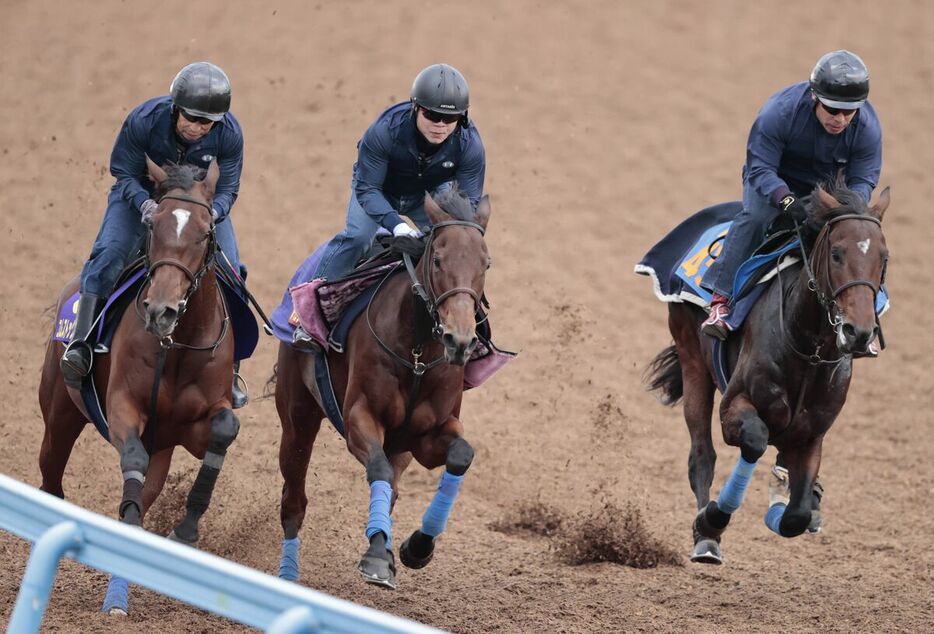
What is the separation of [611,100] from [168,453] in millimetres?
9540

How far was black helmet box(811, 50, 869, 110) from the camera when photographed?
7.15 metres

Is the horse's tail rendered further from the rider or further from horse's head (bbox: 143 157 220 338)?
horse's head (bbox: 143 157 220 338)

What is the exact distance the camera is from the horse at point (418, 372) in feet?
20.5

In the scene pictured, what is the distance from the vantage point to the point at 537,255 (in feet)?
44.1

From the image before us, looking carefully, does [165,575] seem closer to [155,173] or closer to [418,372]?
[418,372]

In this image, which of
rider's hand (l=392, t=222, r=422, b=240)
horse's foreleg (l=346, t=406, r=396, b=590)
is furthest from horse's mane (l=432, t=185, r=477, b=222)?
horse's foreleg (l=346, t=406, r=396, b=590)

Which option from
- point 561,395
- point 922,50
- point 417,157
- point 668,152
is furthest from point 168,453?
point 922,50

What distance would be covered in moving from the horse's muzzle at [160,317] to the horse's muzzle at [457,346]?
127 cm

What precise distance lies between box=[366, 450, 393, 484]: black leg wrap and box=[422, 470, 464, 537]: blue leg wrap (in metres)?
0.34

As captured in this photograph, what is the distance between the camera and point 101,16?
15.8 m

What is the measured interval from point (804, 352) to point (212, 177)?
3.21m

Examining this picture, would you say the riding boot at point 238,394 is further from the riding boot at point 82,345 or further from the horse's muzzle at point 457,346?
the horse's muzzle at point 457,346

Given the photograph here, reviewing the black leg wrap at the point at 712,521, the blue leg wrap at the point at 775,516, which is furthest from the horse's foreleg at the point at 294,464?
the blue leg wrap at the point at 775,516

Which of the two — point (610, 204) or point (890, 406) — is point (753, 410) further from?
point (610, 204)
